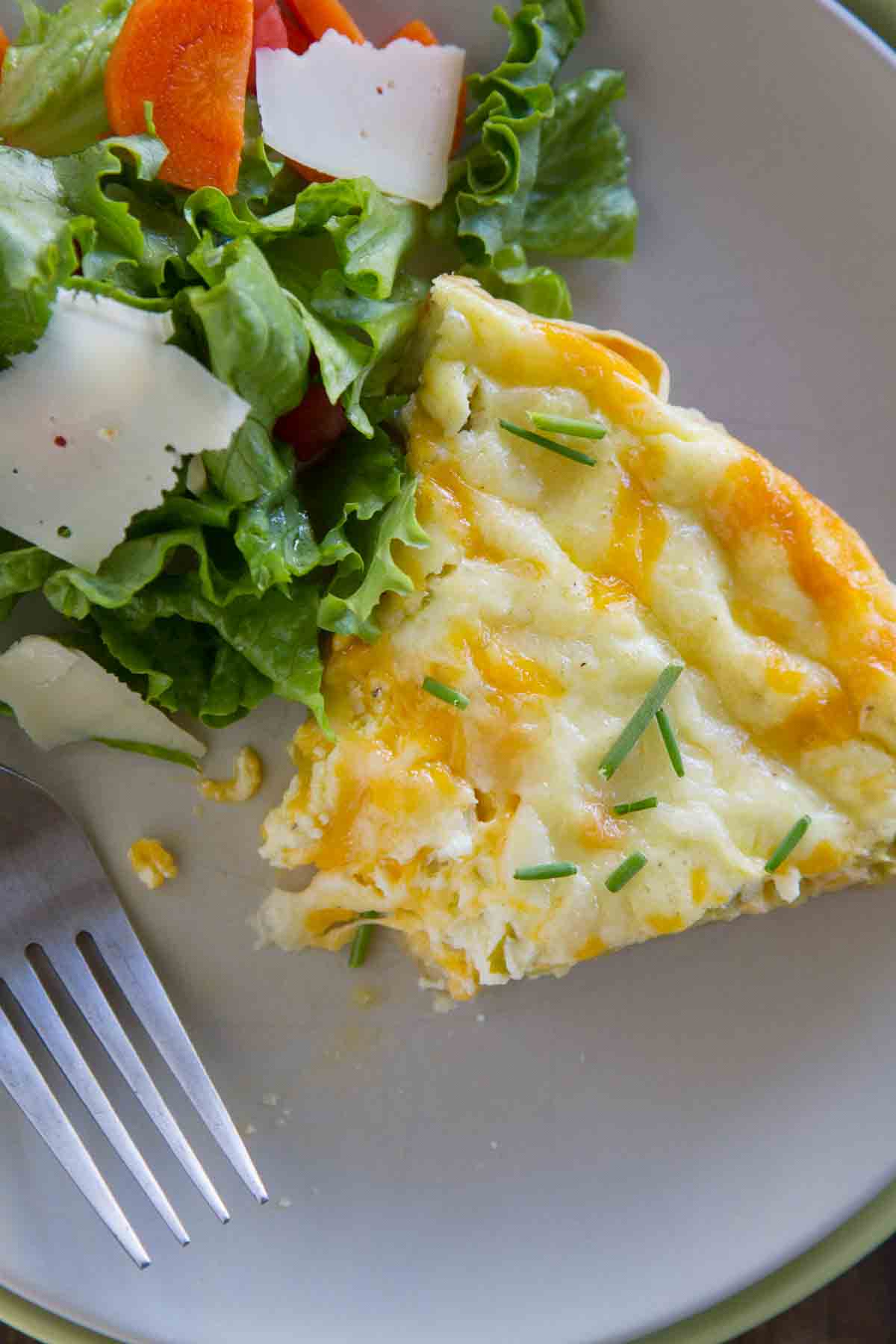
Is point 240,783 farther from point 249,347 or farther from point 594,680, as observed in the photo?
point 249,347

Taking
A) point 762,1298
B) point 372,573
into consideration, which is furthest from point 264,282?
point 762,1298

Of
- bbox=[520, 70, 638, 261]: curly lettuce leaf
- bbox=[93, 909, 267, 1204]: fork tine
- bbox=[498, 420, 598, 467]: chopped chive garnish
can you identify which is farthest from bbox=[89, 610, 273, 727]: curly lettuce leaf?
bbox=[520, 70, 638, 261]: curly lettuce leaf

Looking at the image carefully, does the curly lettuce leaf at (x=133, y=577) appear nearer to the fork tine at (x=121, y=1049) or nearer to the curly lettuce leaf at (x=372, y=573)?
the curly lettuce leaf at (x=372, y=573)

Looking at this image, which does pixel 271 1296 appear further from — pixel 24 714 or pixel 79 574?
pixel 79 574

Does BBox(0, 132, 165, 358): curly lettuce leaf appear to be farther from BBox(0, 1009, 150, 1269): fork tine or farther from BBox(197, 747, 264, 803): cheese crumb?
BBox(0, 1009, 150, 1269): fork tine

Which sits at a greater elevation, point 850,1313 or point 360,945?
point 360,945
